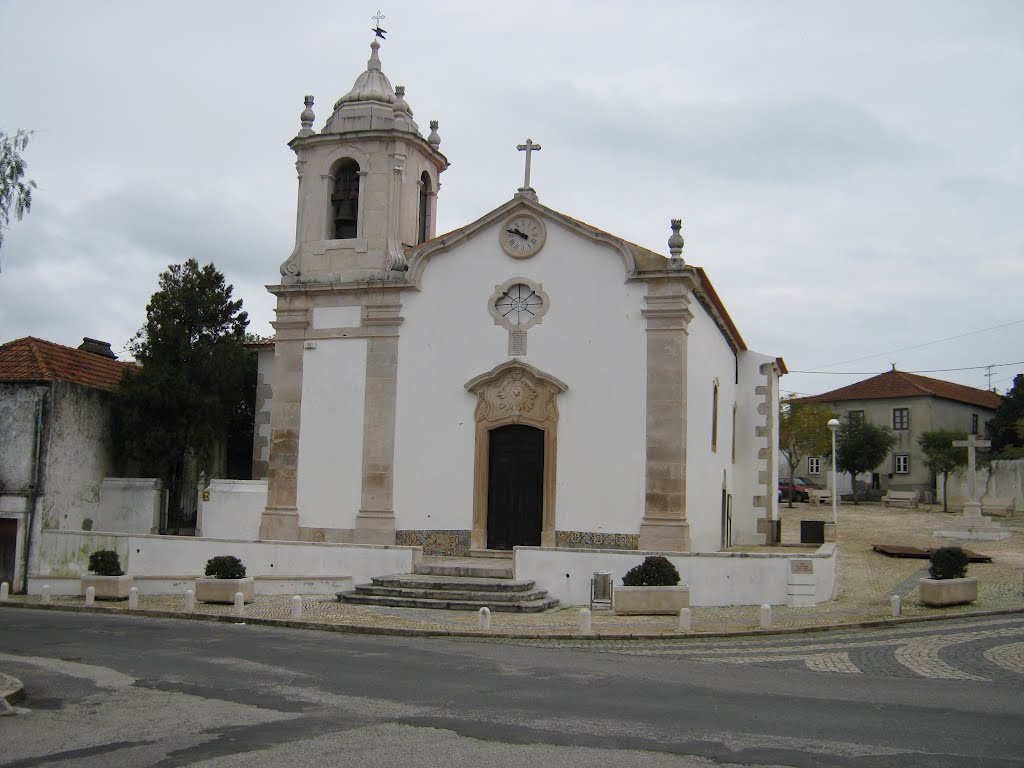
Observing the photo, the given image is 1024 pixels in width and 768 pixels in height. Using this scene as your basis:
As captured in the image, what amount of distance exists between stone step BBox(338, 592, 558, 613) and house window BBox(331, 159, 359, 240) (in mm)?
9022

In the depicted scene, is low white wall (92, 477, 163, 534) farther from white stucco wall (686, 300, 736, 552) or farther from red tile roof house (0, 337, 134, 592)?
white stucco wall (686, 300, 736, 552)

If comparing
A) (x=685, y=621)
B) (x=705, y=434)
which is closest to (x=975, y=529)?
(x=705, y=434)

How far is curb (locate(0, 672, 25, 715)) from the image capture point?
9359 mm

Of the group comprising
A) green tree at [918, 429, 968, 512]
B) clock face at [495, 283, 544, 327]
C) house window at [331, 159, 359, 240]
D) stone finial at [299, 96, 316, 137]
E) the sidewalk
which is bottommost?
the sidewalk

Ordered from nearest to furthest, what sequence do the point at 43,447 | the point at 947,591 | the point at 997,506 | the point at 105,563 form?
the point at 947,591, the point at 105,563, the point at 43,447, the point at 997,506

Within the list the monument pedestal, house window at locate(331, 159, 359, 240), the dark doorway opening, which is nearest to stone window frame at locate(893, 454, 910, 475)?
the monument pedestal

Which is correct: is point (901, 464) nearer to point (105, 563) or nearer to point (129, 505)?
point (129, 505)

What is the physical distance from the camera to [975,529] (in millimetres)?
27125

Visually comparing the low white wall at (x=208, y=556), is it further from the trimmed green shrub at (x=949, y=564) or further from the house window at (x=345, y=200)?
the trimmed green shrub at (x=949, y=564)

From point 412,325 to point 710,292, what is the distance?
6690 millimetres

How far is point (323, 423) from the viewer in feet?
73.5

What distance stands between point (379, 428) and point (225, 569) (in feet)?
16.1

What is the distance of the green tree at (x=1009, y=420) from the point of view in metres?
50.0

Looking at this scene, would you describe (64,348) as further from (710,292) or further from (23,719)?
(23,719)
